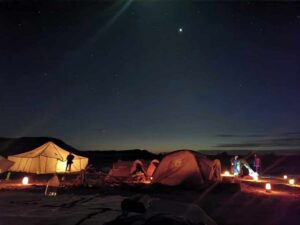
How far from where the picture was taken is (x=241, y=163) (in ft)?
107

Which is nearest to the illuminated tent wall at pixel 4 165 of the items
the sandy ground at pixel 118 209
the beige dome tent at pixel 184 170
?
the beige dome tent at pixel 184 170

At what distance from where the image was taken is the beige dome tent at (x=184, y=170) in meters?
22.6

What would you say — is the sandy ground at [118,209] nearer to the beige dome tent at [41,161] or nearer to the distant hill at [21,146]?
the beige dome tent at [41,161]

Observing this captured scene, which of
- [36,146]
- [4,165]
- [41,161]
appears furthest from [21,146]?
[4,165]

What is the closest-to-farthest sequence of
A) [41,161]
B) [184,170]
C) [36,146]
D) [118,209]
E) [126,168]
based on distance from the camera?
1. [118,209]
2. [184,170]
3. [126,168]
4. [41,161]
5. [36,146]

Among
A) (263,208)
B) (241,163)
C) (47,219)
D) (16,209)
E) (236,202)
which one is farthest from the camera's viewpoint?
(241,163)

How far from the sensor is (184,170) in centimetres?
2295

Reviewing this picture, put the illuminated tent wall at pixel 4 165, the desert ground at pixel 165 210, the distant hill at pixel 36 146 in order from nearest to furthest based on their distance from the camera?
1. the desert ground at pixel 165 210
2. the illuminated tent wall at pixel 4 165
3. the distant hill at pixel 36 146

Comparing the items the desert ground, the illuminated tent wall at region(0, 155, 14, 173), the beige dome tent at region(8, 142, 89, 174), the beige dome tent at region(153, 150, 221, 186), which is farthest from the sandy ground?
the beige dome tent at region(8, 142, 89, 174)

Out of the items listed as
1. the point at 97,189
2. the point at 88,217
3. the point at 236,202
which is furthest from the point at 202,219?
the point at 97,189

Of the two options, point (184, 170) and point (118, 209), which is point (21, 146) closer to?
point (184, 170)

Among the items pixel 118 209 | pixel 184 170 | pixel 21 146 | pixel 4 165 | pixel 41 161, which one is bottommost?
pixel 118 209

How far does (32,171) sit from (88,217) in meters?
27.9

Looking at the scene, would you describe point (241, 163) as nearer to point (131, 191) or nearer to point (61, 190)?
point (131, 191)
